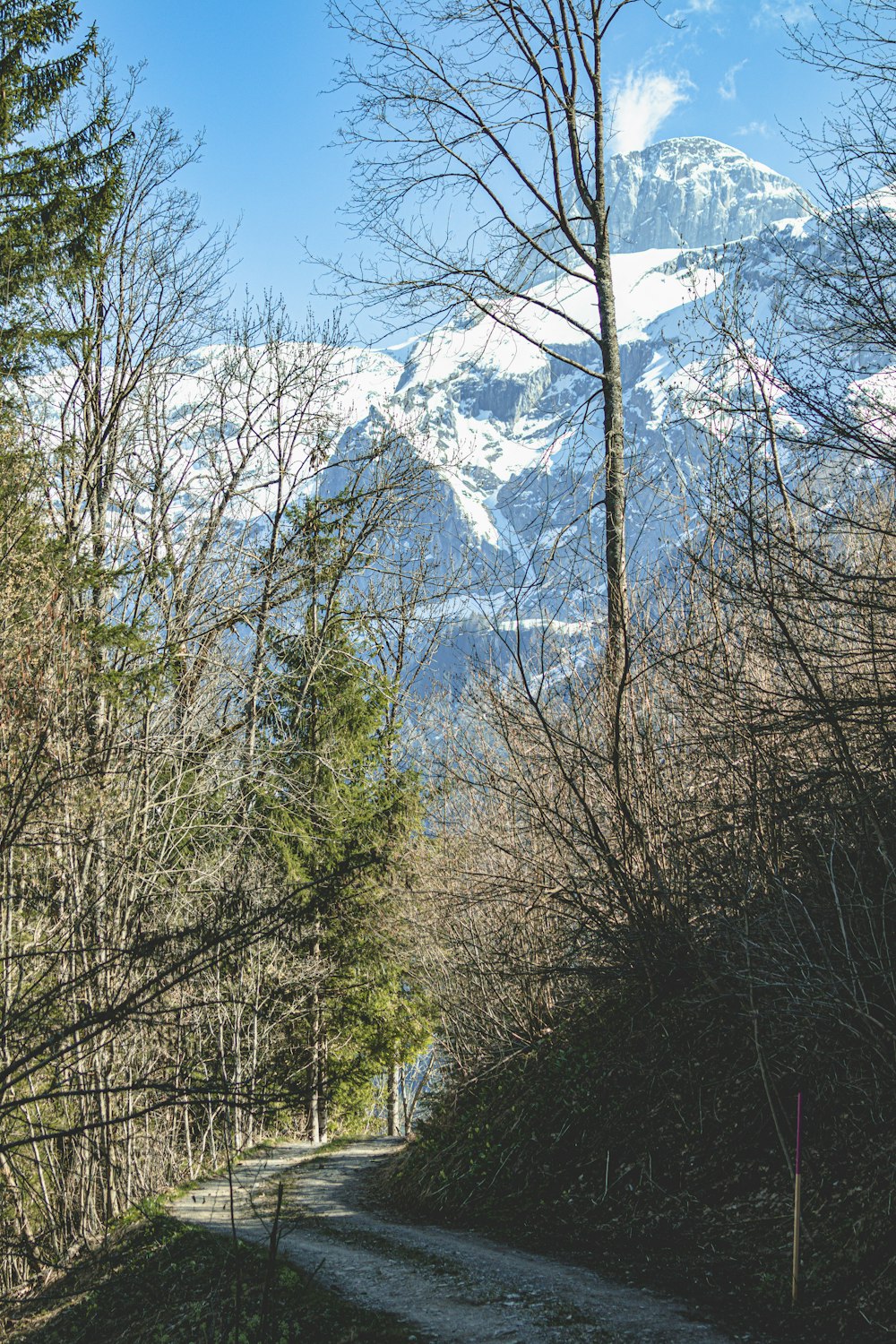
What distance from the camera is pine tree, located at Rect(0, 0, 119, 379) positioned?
12.2 metres

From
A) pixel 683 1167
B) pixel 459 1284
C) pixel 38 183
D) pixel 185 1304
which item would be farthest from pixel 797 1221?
pixel 38 183

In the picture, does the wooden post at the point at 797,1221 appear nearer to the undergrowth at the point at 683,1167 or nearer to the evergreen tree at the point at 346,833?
the undergrowth at the point at 683,1167

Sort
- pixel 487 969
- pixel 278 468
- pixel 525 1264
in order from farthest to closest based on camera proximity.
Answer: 1. pixel 278 468
2. pixel 487 969
3. pixel 525 1264

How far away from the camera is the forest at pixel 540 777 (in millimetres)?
4992

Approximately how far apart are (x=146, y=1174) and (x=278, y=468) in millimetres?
9939

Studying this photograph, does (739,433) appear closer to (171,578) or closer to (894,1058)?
→ (894,1058)

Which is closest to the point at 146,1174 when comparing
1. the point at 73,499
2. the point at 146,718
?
the point at 146,718

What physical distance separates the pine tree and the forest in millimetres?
46

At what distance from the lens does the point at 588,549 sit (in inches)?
288

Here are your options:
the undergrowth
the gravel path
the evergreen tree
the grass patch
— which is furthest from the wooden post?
the evergreen tree

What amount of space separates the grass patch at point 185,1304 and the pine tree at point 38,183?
1018 cm

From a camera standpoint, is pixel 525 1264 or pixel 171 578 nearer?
pixel 525 1264

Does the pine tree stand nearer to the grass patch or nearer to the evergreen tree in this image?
the evergreen tree

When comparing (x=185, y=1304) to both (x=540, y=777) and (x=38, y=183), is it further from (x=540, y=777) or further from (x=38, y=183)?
(x=38, y=183)
